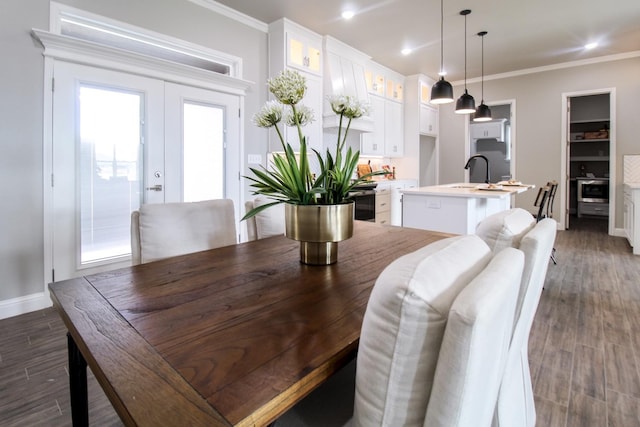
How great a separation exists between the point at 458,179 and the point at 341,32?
4044 mm

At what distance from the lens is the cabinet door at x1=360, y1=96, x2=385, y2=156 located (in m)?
5.62

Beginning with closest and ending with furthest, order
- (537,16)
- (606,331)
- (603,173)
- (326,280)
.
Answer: (326,280), (606,331), (537,16), (603,173)

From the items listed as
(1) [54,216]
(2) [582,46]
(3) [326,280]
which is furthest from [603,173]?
(1) [54,216]

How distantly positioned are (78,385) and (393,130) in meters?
5.86

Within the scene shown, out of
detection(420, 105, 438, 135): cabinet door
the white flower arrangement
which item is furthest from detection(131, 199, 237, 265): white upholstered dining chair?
detection(420, 105, 438, 135): cabinet door

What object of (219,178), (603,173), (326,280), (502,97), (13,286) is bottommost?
(13,286)

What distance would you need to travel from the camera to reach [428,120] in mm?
6734

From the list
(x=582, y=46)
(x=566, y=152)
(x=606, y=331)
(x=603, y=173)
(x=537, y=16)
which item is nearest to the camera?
(x=606, y=331)

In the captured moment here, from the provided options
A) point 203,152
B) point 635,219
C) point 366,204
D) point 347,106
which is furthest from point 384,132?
point 347,106

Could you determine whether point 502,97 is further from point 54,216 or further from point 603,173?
point 54,216

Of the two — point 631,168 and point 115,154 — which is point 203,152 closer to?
point 115,154

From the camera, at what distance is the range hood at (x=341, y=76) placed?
4598 mm

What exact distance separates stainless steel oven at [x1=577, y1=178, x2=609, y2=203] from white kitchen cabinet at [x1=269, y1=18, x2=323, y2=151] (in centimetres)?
641

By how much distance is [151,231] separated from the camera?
1593 millimetres
